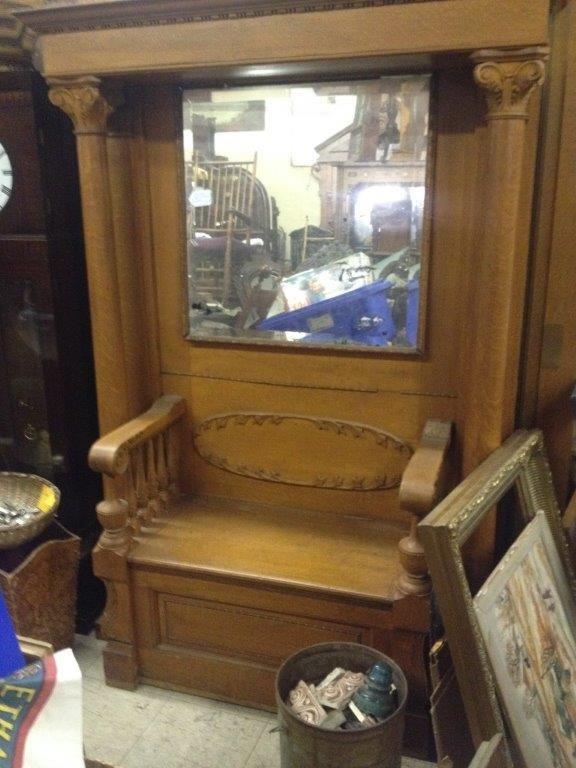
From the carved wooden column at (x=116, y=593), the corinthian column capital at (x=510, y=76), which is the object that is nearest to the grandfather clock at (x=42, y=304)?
the carved wooden column at (x=116, y=593)

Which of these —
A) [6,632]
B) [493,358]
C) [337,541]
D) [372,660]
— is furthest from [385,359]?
[6,632]

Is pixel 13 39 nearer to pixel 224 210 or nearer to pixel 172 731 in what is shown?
pixel 224 210

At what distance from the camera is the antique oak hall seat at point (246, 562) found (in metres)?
1.75

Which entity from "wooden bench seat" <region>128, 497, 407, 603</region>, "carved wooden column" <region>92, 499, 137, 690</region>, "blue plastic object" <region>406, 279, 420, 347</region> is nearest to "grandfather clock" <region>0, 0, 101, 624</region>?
"carved wooden column" <region>92, 499, 137, 690</region>

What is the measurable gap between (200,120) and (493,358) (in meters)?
1.04

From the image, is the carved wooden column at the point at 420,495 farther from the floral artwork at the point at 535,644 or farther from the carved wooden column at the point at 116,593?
the carved wooden column at the point at 116,593

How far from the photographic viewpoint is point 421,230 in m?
1.80

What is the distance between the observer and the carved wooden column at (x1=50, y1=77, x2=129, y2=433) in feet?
5.79

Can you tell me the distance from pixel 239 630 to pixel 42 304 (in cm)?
114

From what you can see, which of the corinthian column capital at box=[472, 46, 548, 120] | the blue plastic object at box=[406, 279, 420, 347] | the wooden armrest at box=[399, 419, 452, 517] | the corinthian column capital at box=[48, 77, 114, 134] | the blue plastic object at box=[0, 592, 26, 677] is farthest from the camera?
the blue plastic object at box=[406, 279, 420, 347]

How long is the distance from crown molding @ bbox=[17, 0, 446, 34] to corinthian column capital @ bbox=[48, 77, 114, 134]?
0.12 metres

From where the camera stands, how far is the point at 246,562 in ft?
6.11

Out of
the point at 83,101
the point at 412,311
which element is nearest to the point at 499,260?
the point at 412,311

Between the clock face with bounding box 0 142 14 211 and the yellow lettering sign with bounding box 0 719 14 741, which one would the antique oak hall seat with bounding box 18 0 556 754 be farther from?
the yellow lettering sign with bounding box 0 719 14 741
